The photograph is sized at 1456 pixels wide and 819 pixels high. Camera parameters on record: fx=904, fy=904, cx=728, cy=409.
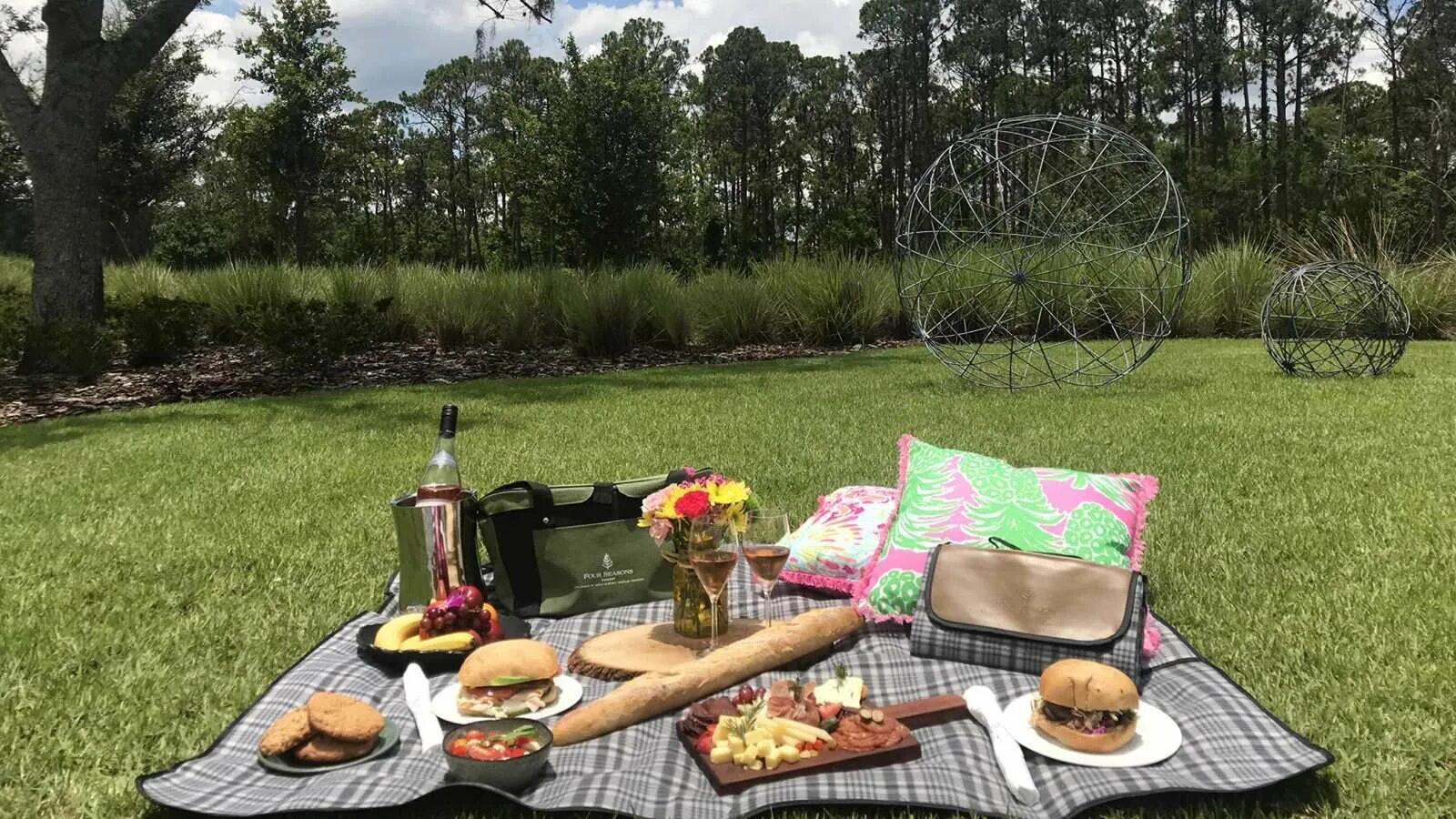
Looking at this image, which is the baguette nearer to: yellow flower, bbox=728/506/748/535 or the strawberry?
the strawberry

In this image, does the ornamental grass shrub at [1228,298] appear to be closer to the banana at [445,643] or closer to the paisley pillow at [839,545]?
the paisley pillow at [839,545]

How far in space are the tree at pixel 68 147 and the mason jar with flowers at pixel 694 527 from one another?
9.27m

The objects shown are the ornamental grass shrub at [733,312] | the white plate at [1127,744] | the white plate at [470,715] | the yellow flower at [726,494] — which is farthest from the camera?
the ornamental grass shrub at [733,312]

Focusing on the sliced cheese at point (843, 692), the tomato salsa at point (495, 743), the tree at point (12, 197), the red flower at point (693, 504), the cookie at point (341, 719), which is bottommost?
the sliced cheese at point (843, 692)

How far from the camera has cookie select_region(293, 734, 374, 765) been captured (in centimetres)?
218

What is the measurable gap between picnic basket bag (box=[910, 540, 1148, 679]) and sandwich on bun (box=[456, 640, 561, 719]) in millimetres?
1184

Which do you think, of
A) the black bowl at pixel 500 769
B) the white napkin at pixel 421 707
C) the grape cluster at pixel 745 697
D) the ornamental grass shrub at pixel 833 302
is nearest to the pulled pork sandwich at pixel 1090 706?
the grape cluster at pixel 745 697

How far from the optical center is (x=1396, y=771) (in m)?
2.14

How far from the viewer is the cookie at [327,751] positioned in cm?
218

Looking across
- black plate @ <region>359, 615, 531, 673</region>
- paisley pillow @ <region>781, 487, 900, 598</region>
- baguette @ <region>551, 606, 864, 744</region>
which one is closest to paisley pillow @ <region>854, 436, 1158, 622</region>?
paisley pillow @ <region>781, 487, 900, 598</region>

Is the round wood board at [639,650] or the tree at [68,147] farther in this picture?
the tree at [68,147]

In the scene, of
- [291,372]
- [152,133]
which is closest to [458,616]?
[291,372]

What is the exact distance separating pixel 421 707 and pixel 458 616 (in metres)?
0.50

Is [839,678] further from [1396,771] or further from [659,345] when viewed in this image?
[659,345]
